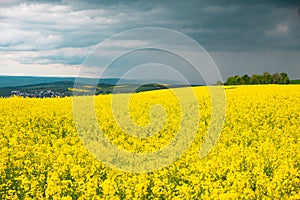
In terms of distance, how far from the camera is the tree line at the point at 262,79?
7650 cm

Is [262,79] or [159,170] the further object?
[262,79]

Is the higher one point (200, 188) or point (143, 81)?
point (143, 81)

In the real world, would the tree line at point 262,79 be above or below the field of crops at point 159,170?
above

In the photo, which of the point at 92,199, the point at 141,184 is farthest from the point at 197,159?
the point at 92,199

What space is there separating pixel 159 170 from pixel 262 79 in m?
71.4

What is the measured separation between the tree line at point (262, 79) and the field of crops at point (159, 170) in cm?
5799

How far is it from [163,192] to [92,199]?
5.07ft

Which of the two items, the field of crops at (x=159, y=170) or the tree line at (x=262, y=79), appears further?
the tree line at (x=262, y=79)

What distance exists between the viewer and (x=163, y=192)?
8.69 meters

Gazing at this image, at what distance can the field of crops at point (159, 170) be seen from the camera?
8641 millimetres

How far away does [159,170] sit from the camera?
10.5 meters

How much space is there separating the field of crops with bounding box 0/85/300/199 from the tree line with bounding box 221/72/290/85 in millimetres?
57985

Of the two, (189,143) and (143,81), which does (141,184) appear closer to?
(189,143)

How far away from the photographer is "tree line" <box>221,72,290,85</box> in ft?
251
